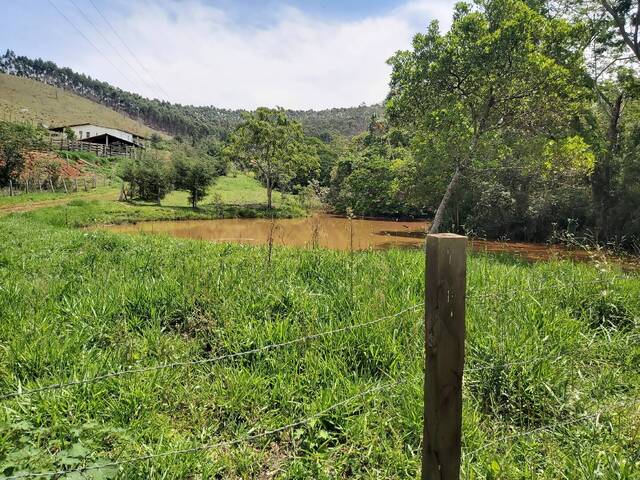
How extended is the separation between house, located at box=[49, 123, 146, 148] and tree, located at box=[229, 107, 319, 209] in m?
32.1

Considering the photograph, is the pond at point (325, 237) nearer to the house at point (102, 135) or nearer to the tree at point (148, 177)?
the tree at point (148, 177)

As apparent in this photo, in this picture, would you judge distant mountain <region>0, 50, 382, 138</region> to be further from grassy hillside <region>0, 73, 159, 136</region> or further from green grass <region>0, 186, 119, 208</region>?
green grass <region>0, 186, 119, 208</region>

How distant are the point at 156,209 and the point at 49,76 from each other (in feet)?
485

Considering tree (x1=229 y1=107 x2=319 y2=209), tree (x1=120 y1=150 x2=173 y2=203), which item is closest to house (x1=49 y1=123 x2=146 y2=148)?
tree (x1=120 y1=150 x2=173 y2=203)

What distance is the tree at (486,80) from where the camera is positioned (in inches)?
457

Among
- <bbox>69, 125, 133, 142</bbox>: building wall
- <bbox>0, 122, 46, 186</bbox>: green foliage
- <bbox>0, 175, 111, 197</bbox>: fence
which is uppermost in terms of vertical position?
<bbox>69, 125, 133, 142</bbox>: building wall

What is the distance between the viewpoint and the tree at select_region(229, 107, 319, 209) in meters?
33.1

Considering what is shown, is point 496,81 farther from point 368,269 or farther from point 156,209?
point 156,209

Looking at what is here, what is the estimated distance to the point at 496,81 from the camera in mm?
12148

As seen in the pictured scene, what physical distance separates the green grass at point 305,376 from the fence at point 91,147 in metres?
44.5

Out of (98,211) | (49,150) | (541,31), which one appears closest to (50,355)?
(541,31)

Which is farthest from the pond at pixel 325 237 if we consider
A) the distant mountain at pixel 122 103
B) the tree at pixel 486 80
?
the distant mountain at pixel 122 103

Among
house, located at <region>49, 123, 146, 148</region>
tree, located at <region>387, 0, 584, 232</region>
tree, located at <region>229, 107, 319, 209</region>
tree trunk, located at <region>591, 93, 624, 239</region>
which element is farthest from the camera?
house, located at <region>49, 123, 146, 148</region>

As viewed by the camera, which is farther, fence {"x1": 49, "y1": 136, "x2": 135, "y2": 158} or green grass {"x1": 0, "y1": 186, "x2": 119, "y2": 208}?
fence {"x1": 49, "y1": 136, "x2": 135, "y2": 158}
